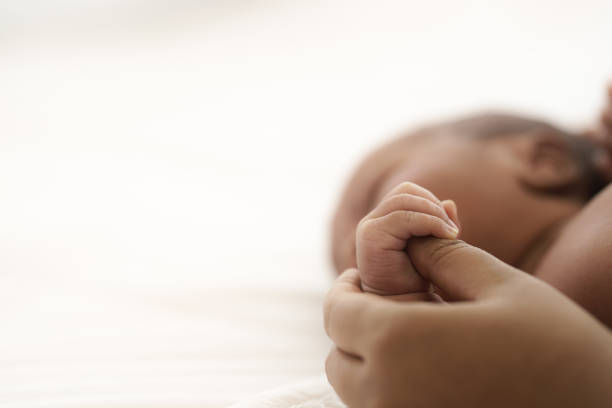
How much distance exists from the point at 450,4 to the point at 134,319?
1.46 m

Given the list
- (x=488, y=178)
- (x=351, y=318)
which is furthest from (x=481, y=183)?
(x=351, y=318)

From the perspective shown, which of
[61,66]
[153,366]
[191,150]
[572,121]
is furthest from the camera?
[61,66]

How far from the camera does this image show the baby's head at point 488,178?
844 mm

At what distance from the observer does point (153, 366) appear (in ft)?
2.29

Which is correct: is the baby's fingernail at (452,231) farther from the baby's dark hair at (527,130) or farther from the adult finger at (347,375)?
the baby's dark hair at (527,130)

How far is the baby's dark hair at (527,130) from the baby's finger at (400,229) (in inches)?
20.9

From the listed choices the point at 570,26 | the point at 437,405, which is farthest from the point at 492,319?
the point at 570,26

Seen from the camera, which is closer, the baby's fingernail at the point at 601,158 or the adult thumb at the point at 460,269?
the adult thumb at the point at 460,269

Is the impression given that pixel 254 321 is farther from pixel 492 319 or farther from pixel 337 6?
pixel 337 6

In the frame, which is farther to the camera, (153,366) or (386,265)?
(153,366)

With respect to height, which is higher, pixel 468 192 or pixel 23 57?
pixel 23 57

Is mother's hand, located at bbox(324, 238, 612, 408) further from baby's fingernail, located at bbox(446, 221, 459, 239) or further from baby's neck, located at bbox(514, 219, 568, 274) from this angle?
baby's neck, located at bbox(514, 219, 568, 274)

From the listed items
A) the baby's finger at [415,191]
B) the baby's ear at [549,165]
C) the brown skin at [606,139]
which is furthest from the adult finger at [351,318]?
the brown skin at [606,139]

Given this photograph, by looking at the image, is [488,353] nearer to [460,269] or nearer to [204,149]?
[460,269]
